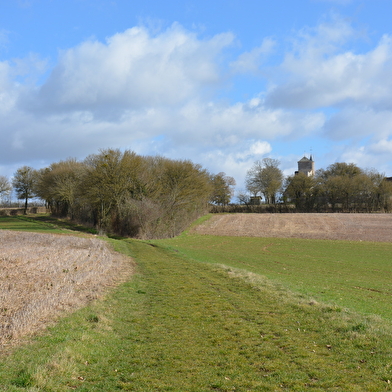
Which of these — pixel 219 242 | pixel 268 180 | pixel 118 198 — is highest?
pixel 268 180

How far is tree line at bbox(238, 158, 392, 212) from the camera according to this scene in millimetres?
93312

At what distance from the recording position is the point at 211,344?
9.52 metres

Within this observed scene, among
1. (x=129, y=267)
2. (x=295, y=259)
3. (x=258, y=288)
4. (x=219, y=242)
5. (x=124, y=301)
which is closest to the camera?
(x=124, y=301)

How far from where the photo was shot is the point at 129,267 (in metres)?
23.6

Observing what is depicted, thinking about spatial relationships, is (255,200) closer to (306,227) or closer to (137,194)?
(306,227)

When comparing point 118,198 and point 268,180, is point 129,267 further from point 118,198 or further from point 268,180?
point 268,180

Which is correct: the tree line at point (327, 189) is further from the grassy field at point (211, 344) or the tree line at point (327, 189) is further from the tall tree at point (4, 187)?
the grassy field at point (211, 344)

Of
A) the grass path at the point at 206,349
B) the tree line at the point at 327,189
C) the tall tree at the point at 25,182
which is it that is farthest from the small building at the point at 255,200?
the grass path at the point at 206,349

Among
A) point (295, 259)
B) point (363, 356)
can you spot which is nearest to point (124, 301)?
point (363, 356)

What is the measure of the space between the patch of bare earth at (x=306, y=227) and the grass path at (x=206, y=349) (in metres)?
44.3

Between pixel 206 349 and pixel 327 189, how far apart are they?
9561 cm

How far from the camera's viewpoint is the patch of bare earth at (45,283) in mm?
10211

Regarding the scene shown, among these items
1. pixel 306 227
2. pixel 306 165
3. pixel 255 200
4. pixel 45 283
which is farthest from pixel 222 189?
pixel 45 283

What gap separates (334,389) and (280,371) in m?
1.19
